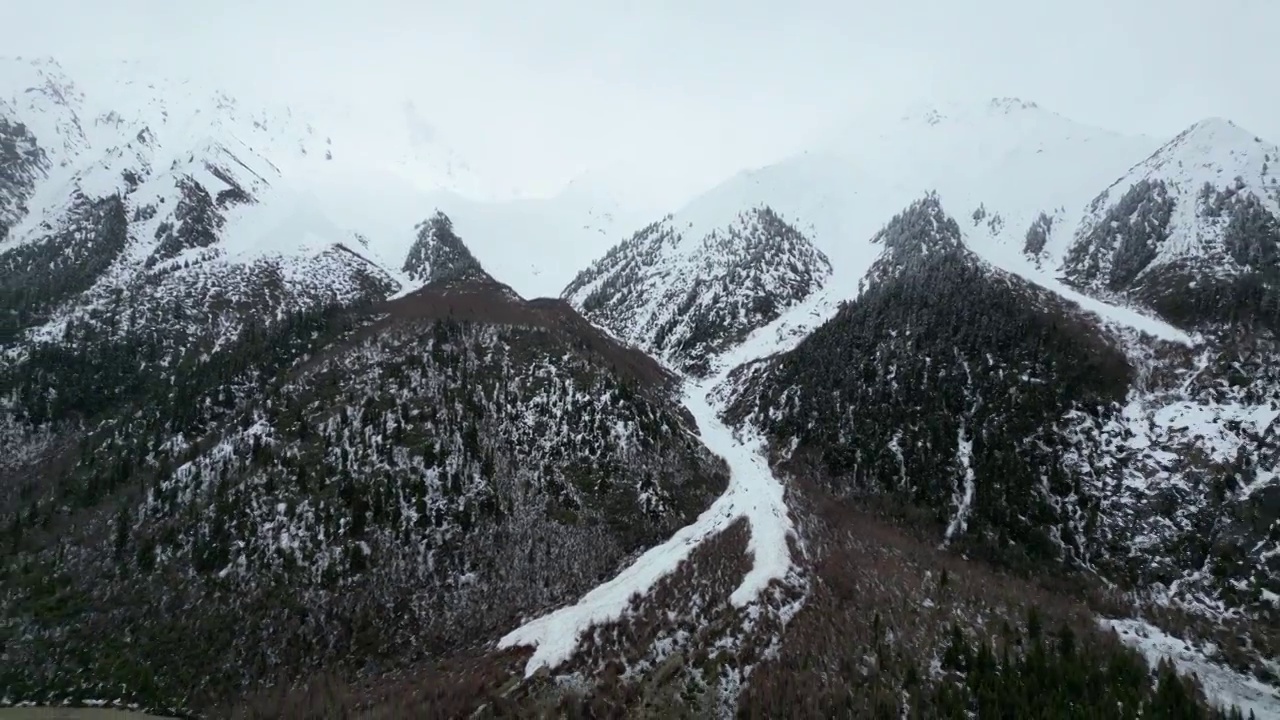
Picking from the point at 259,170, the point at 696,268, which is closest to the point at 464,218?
the point at 259,170

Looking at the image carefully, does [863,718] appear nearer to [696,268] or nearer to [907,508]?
[907,508]

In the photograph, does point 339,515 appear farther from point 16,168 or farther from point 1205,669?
point 16,168

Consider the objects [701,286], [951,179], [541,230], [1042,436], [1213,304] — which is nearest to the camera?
[1042,436]

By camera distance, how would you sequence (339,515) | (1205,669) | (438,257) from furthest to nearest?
(438,257), (339,515), (1205,669)

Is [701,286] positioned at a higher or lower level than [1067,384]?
higher

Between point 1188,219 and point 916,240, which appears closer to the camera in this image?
point 1188,219

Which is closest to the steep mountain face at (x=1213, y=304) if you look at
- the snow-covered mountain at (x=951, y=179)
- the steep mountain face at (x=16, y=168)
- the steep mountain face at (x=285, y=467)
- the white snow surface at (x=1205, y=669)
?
the white snow surface at (x=1205, y=669)

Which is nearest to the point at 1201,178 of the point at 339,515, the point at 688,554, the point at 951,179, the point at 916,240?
the point at 916,240

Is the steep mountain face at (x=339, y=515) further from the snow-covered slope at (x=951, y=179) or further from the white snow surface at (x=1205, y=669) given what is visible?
the snow-covered slope at (x=951, y=179)
